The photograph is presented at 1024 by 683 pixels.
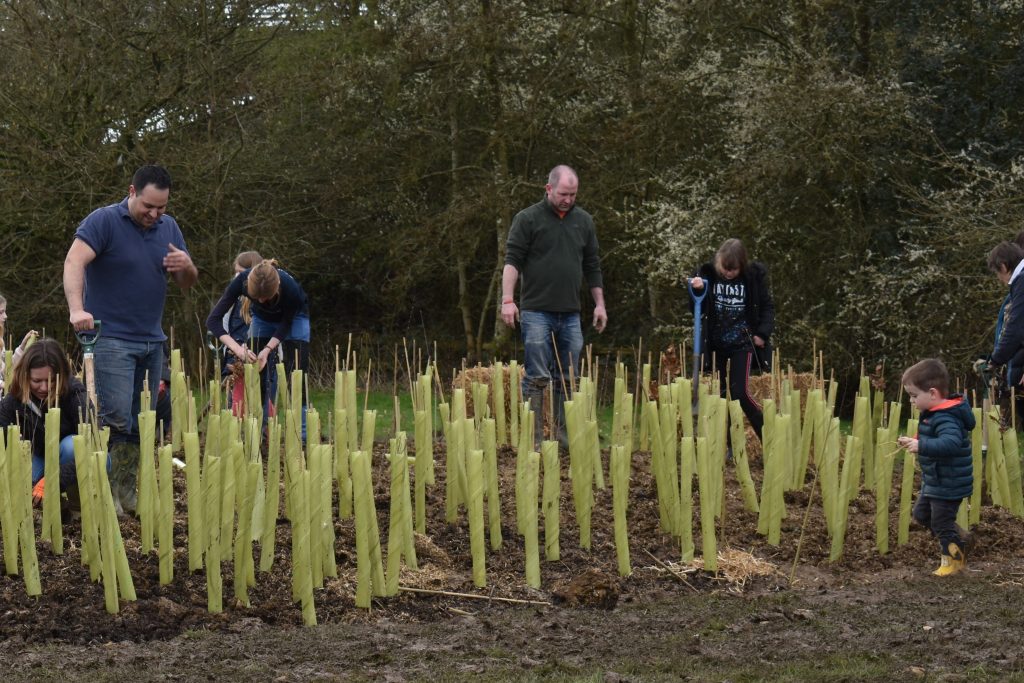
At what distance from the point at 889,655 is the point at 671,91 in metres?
10.7

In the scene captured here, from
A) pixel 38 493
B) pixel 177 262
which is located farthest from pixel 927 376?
pixel 38 493

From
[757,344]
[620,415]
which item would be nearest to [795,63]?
[757,344]

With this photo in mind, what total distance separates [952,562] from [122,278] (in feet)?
11.1

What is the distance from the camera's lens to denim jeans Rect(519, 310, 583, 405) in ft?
24.0

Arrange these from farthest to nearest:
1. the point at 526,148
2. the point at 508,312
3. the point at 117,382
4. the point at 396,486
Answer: the point at 526,148 → the point at 508,312 → the point at 117,382 → the point at 396,486

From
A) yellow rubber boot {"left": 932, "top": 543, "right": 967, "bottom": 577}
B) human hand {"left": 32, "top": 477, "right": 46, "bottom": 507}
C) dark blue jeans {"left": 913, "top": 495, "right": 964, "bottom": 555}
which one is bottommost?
yellow rubber boot {"left": 932, "top": 543, "right": 967, "bottom": 577}

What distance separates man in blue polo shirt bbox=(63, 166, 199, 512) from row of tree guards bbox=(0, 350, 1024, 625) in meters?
0.25

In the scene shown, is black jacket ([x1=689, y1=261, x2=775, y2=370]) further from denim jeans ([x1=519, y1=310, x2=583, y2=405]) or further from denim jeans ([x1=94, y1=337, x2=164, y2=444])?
denim jeans ([x1=94, y1=337, x2=164, y2=444])

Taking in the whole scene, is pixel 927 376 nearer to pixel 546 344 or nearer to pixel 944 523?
pixel 944 523

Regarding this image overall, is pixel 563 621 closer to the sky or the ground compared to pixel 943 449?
closer to the ground

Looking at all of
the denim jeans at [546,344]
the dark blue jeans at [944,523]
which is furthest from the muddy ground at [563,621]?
Answer: the denim jeans at [546,344]

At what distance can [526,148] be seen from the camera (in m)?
16.1

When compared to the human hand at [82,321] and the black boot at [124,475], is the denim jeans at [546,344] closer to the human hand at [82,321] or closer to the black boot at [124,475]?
the black boot at [124,475]

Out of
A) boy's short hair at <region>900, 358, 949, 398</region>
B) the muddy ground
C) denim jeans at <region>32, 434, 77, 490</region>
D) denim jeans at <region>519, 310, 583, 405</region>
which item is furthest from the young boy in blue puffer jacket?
denim jeans at <region>32, 434, 77, 490</region>
